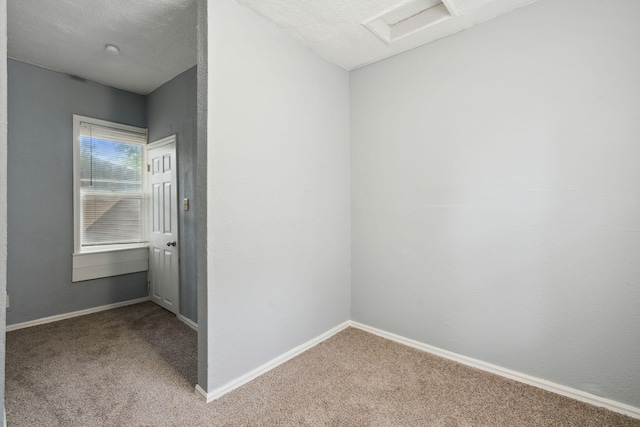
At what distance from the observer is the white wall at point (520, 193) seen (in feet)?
5.86

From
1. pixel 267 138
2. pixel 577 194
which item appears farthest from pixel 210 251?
pixel 577 194

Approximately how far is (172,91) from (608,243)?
13.5ft

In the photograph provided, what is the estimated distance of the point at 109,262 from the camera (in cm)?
352

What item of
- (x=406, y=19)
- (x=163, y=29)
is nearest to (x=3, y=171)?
(x=163, y=29)

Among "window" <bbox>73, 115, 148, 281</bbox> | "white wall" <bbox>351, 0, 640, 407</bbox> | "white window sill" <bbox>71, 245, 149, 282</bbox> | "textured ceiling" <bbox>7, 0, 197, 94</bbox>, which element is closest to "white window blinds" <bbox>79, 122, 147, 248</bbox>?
"window" <bbox>73, 115, 148, 281</bbox>

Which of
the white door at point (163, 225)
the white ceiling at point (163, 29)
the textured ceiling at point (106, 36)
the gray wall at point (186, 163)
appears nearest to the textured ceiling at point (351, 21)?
the white ceiling at point (163, 29)

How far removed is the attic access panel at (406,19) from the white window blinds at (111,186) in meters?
3.13

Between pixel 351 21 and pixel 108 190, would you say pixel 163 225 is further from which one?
pixel 351 21

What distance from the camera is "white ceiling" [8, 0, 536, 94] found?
2.09m

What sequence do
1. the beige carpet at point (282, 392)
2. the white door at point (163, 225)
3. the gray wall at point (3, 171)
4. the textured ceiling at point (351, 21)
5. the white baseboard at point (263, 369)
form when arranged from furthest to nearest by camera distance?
the white door at point (163, 225)
the textured ceiling at point (351, 21)
the white baseboard at point (263, 369)
the beige carpet at point (282, 392)
the gray wall at point (3, 171)

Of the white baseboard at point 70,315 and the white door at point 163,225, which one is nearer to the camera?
the white baseboard at point 70,315

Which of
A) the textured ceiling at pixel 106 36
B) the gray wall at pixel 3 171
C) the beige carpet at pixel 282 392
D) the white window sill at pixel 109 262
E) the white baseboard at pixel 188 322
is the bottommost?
the beige carpet at pixel 282 392

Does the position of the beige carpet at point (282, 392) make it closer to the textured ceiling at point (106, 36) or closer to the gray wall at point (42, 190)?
the gray wall at point (42, 190)

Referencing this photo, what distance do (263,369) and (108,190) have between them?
289 centimetres
